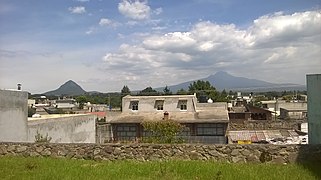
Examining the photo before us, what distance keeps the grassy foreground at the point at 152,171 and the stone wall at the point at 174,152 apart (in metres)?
0.58

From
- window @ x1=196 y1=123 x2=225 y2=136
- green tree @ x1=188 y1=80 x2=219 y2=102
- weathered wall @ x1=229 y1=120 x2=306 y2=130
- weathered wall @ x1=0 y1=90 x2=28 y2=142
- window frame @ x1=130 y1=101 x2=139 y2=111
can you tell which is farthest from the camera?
green tree @ x1=188 y1=80 x2=219 y2=102

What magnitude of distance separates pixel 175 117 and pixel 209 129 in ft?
14.7

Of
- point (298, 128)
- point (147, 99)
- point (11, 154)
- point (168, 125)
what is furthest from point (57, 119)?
point (298, 128)

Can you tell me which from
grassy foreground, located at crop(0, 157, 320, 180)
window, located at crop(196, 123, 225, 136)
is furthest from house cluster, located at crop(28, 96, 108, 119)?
grassy foreground, located at crop(0, 157, 320, 180)

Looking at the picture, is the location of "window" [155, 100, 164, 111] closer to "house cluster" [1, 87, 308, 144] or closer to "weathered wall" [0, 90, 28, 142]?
"house cluster" [1, 87, 308, 144]

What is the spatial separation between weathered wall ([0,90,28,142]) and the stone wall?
391cm

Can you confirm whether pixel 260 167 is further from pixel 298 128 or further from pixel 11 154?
pixel 298 128

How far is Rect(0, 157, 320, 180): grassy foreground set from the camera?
899 cm

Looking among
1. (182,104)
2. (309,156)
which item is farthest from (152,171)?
(182,104)

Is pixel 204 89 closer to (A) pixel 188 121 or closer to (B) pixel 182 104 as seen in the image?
(B) pixel 182 104

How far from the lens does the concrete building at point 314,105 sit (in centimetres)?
1129

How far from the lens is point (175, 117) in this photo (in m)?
40.2

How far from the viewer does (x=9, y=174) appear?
974cm

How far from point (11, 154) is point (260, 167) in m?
8.39
